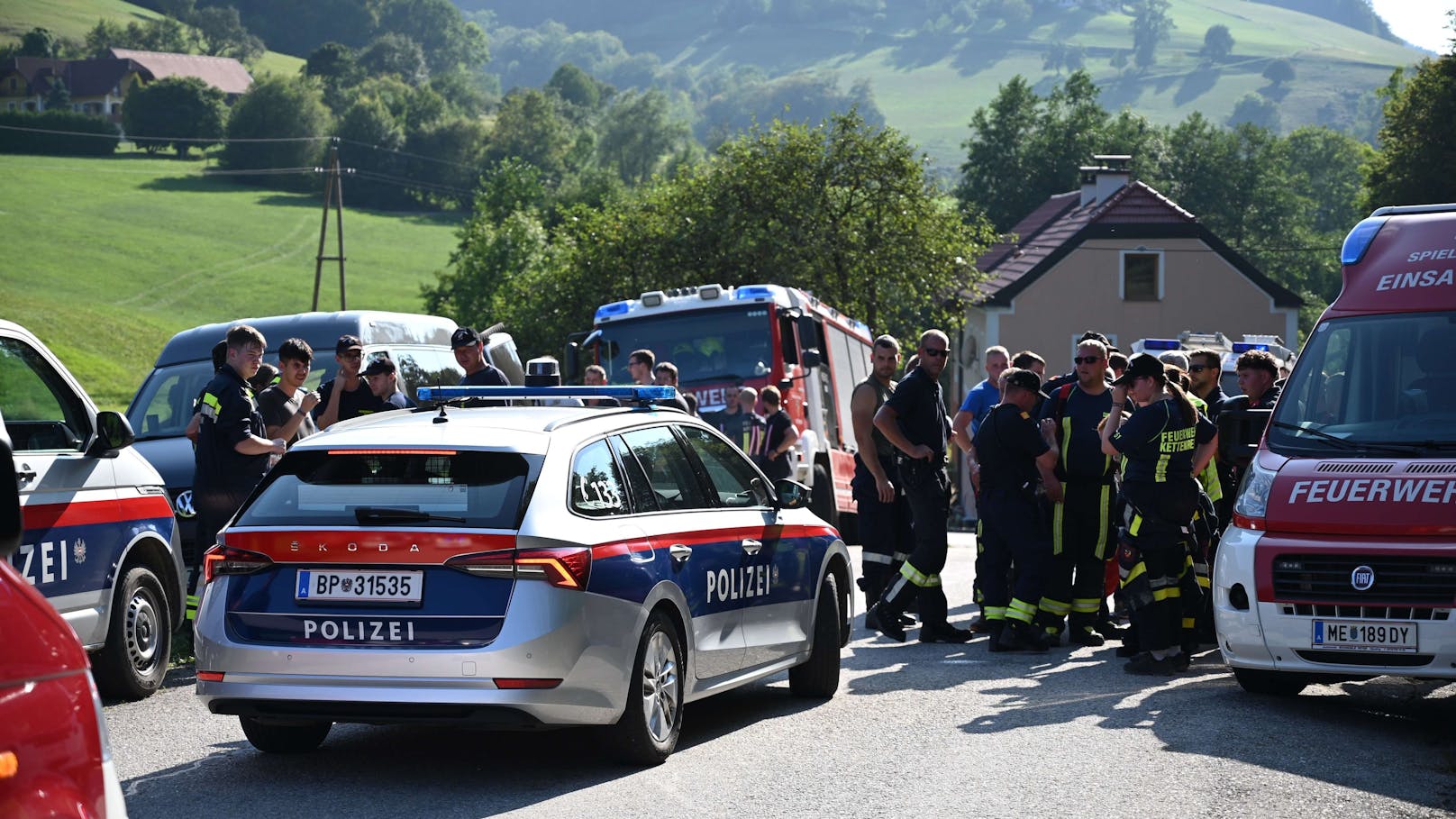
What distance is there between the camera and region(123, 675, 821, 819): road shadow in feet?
21.9

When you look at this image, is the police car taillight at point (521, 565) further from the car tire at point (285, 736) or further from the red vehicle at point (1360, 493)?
the red vehicle at point (1360, 493)

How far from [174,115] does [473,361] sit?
105427 mm

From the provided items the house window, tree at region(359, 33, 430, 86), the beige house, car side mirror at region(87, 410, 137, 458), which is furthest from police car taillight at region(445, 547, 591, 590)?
tree at region(359, 33, 430, 86)

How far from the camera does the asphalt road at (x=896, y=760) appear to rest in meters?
6.74

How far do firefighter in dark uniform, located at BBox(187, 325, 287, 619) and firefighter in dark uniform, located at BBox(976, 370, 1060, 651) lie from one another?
4.41 m

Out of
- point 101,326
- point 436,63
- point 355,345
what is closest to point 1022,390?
point 355,345

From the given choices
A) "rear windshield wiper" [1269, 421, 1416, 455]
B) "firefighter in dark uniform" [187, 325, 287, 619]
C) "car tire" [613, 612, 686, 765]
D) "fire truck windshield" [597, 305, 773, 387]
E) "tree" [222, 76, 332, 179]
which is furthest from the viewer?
"tree" [222, 76, 332, 179]

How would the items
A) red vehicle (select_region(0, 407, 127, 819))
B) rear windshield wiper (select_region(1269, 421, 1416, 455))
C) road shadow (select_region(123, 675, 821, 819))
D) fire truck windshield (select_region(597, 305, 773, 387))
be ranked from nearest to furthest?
red vehicle (select_region(0, 407, 127, 819)), road shadow (select_region(123, 675, 821, 819)), rear windshield wiper (select_region(1269, 421, 1416, 455)), fire truck windshield (select_region(597, 305, 773, 387))

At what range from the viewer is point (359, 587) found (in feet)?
22.4

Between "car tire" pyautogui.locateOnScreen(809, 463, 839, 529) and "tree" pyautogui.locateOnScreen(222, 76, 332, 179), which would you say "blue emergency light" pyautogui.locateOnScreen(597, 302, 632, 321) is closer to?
"car tire" pyautogui.locateOnScreen(809, 463, 839, 529)

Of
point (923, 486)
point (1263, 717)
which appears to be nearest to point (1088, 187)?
point (923, 486)

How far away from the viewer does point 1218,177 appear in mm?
81250

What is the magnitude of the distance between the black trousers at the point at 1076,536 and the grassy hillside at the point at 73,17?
13102cm

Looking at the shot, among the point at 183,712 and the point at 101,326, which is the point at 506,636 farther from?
the point at 101,326
